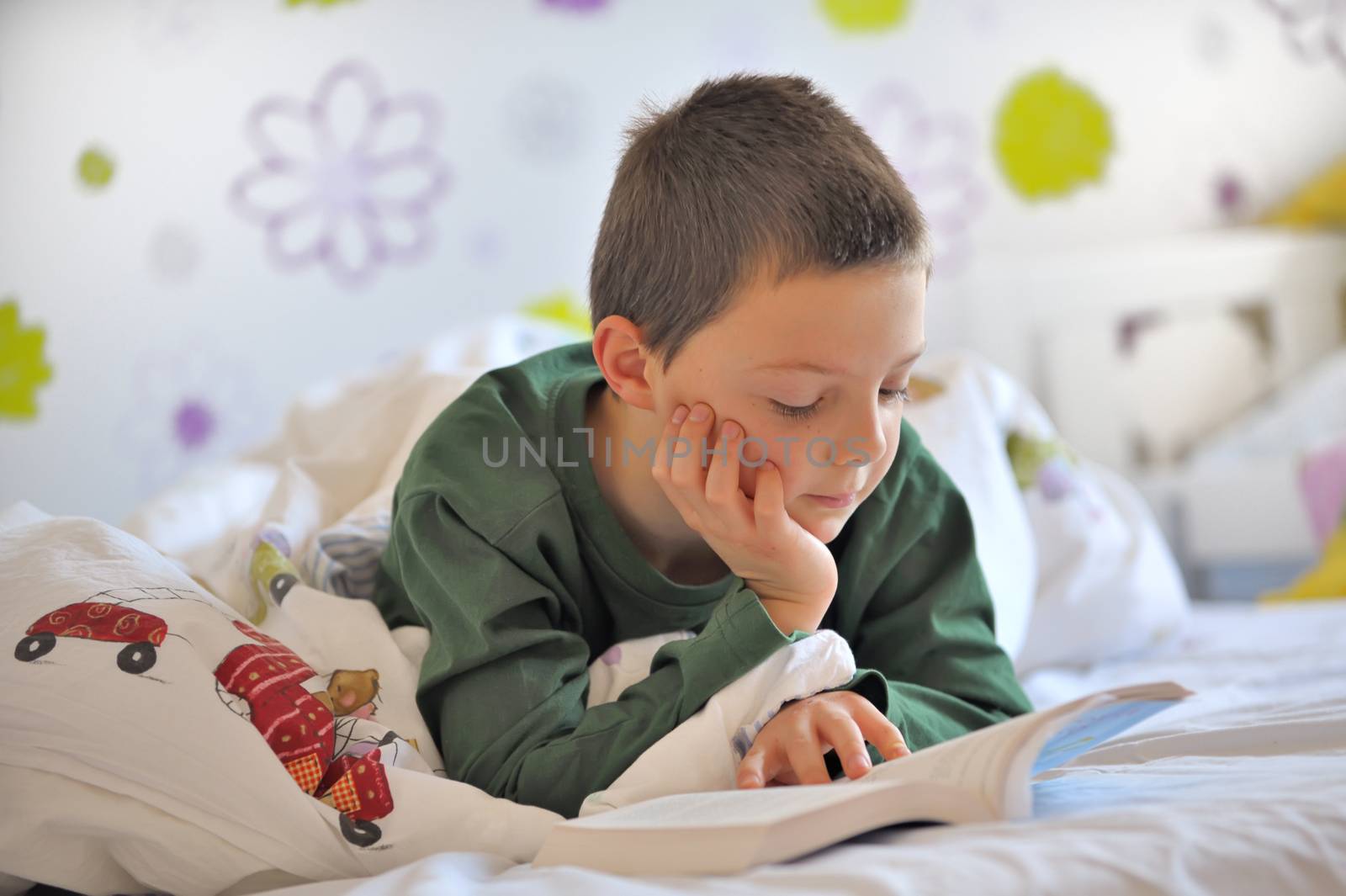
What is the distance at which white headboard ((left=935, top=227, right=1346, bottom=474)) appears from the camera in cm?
260

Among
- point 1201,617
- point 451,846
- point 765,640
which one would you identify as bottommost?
point 1201,617

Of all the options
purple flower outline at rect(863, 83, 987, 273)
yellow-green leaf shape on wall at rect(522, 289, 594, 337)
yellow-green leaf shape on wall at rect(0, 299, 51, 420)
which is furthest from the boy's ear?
purple flower outline at rect(863, 83, 987, 273)

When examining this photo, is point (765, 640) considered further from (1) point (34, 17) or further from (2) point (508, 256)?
(2) point (508, 256)

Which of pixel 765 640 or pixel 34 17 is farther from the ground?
pixel 34 17

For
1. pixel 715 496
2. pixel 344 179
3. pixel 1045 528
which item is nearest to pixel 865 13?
pixel 344 179

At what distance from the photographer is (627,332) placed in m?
0.81

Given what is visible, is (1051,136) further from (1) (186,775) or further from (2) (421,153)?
(1) (186,775)

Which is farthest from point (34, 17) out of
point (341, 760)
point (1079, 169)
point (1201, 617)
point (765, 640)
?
point (1079, 169)

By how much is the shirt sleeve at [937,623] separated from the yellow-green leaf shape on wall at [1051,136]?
6.49ft

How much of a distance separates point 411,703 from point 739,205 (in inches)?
16.0

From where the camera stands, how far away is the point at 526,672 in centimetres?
75

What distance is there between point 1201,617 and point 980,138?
1473 millimetres

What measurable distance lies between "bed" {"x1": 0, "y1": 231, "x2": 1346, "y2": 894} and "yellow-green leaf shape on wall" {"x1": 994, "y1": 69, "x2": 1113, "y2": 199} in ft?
4.63

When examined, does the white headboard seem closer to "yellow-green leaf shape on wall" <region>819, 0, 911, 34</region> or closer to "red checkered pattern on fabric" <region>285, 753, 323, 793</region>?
"yellow-green leaf shape on wall" <region>819, 0, 911, 34</region>
